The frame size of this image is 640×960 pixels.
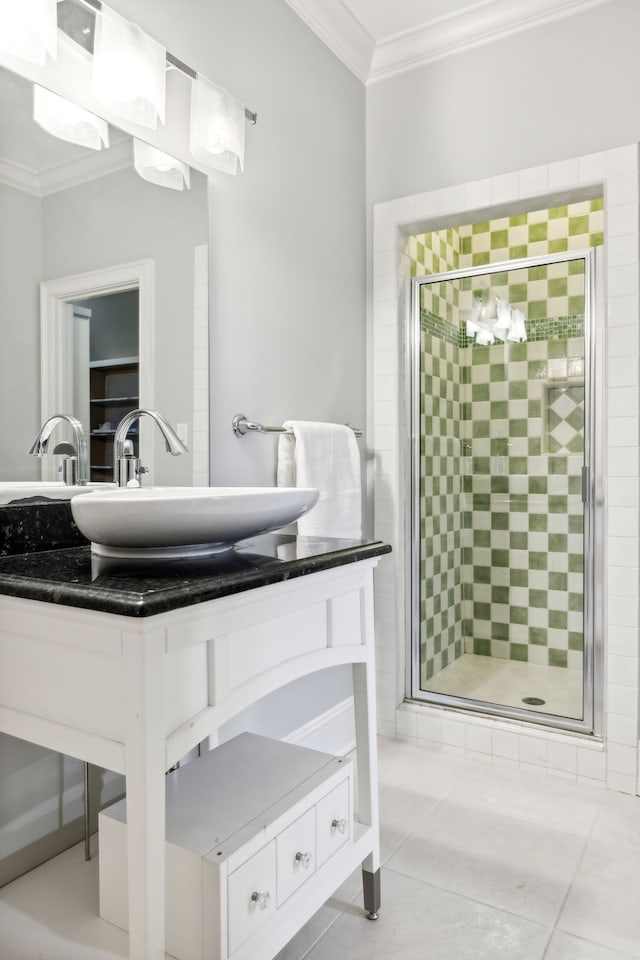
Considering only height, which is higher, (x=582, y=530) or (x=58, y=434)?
(x=58, y=434)

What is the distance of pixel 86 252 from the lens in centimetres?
141

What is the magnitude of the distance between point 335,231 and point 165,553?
60.5 inches

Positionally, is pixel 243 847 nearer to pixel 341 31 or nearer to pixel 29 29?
pixel 29 29

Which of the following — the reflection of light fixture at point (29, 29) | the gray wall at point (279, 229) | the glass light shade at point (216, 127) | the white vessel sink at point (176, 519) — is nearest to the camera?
the white vessel sink at point (176, 519)

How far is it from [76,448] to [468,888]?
136 cm

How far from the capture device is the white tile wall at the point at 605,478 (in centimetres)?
203

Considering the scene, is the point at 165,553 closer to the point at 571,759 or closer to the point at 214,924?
the point at 214,924

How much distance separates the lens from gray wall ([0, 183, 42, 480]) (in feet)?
4.20

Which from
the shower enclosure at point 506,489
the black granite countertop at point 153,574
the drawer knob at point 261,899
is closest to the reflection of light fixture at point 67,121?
the black granite countertop at point 153,574

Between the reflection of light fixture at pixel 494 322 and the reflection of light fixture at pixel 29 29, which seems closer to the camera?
the reflection of light fixture at pixel 29 29

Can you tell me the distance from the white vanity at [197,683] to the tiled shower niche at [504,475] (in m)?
1.19

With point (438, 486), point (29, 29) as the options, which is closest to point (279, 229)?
point (29, 29)

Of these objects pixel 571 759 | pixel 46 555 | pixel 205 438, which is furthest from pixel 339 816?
pixel 571 759

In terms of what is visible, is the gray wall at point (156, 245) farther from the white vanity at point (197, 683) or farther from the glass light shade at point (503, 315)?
the glass light shade at point (503, 315)
